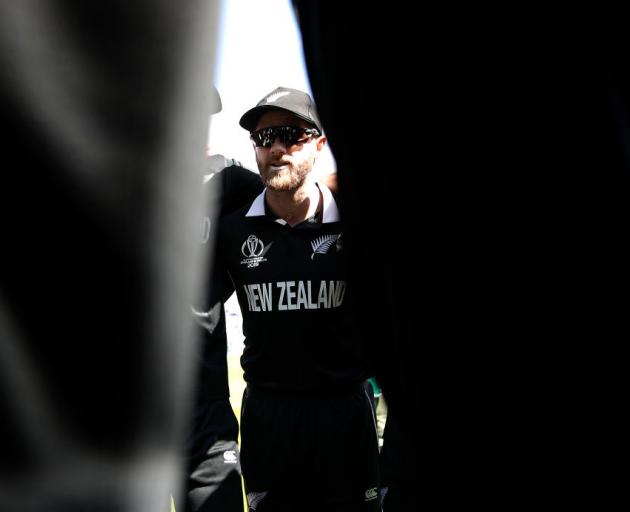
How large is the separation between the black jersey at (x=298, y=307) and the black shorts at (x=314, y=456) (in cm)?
9

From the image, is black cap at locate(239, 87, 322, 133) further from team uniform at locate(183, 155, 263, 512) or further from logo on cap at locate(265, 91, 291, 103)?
team uniform at locate(183, 155, 263, 512)

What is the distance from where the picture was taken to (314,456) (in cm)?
240

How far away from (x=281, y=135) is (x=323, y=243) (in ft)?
1.69

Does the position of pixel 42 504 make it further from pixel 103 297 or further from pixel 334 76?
pixel 334 76

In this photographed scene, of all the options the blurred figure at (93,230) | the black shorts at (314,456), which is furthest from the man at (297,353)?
the blurred figure at (93,230)

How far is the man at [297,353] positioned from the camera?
2361 millimetres

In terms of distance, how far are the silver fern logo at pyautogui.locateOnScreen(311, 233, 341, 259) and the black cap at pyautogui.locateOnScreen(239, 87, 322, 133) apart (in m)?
0.48

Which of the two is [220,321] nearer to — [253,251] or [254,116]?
[253,251]

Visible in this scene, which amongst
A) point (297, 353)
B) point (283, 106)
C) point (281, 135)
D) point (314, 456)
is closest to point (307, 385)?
point (297, 353)

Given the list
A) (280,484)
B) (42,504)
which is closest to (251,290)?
(280,484)

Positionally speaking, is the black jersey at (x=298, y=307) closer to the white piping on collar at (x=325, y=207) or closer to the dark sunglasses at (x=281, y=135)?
the white piping on collar at (x=325, y=207)

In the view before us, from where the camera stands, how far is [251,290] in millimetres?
2463

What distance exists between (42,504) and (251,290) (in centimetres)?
213

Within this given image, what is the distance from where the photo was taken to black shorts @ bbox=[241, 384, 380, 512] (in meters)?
2.37
